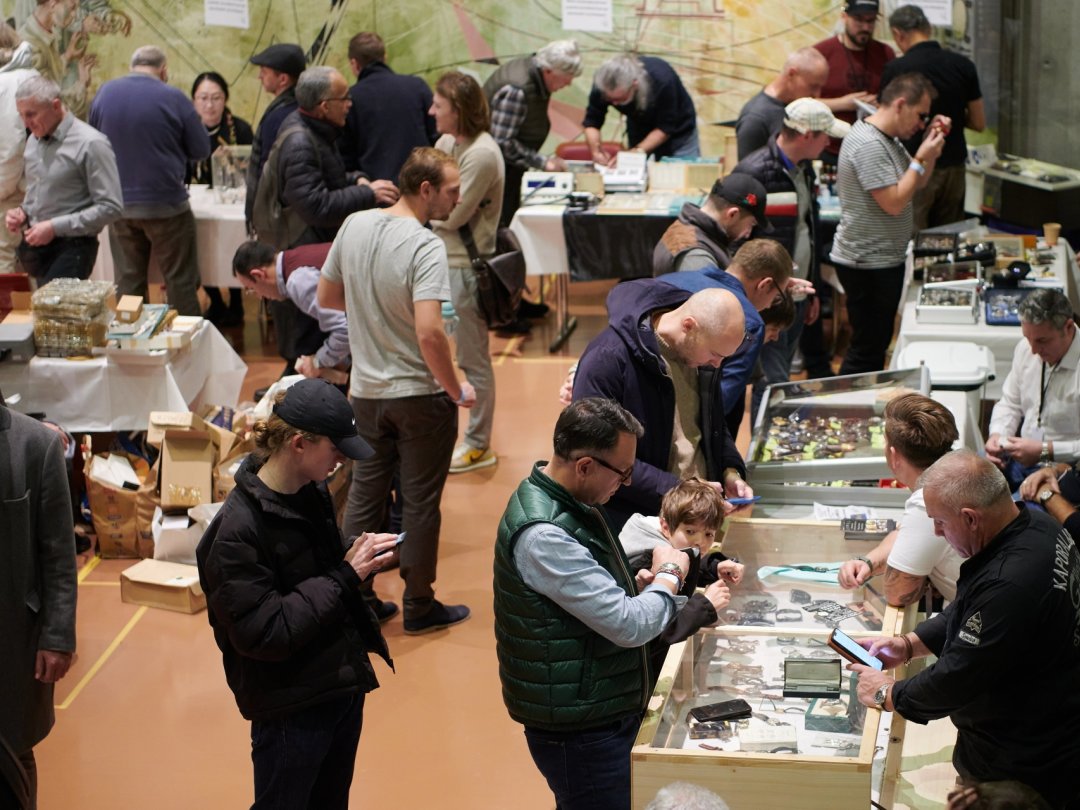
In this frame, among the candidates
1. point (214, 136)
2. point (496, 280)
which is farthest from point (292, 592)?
point (214, 136)

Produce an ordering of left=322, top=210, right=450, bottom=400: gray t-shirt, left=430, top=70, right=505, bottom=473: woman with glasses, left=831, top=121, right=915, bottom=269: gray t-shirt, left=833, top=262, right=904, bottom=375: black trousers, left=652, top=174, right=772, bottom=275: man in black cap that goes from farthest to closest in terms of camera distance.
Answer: left=833, top=262, right=904, bottom=375: black trousers
left=831, top=121, right=915, bottom=269: gray t-shirt
left=430, top=70, right=505, bottom=473: woman with glasses
left=652, top=174, right=772, bottom=275: man in black cap
left=322, top=210, right=450, bottom=400: gray t-shirt

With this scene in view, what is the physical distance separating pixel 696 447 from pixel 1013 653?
1604mm

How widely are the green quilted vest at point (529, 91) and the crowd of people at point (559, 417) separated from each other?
2 cm

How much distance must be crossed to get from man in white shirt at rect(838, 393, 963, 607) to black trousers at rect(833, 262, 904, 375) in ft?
10.6

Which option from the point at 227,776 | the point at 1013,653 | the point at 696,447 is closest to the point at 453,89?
the point at 696,447

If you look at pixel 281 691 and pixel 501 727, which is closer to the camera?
pixel 281 691

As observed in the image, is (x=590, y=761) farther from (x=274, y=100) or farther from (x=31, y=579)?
(x=274, y=100)

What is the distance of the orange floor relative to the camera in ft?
14.4

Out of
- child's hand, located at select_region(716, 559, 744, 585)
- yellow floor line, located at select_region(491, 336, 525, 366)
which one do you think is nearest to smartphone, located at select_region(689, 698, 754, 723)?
child's hand, located at select_region(716, 559, 744, 585)

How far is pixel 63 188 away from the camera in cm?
696

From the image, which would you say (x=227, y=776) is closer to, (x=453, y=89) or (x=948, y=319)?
(x=453, y=89)

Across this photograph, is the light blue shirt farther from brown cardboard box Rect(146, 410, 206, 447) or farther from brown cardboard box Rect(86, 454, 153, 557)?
brown cardboard box Rect(86, 454, 153, 557)

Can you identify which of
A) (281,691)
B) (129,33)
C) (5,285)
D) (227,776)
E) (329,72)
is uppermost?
(129,33)

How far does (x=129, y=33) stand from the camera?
11.9 m
